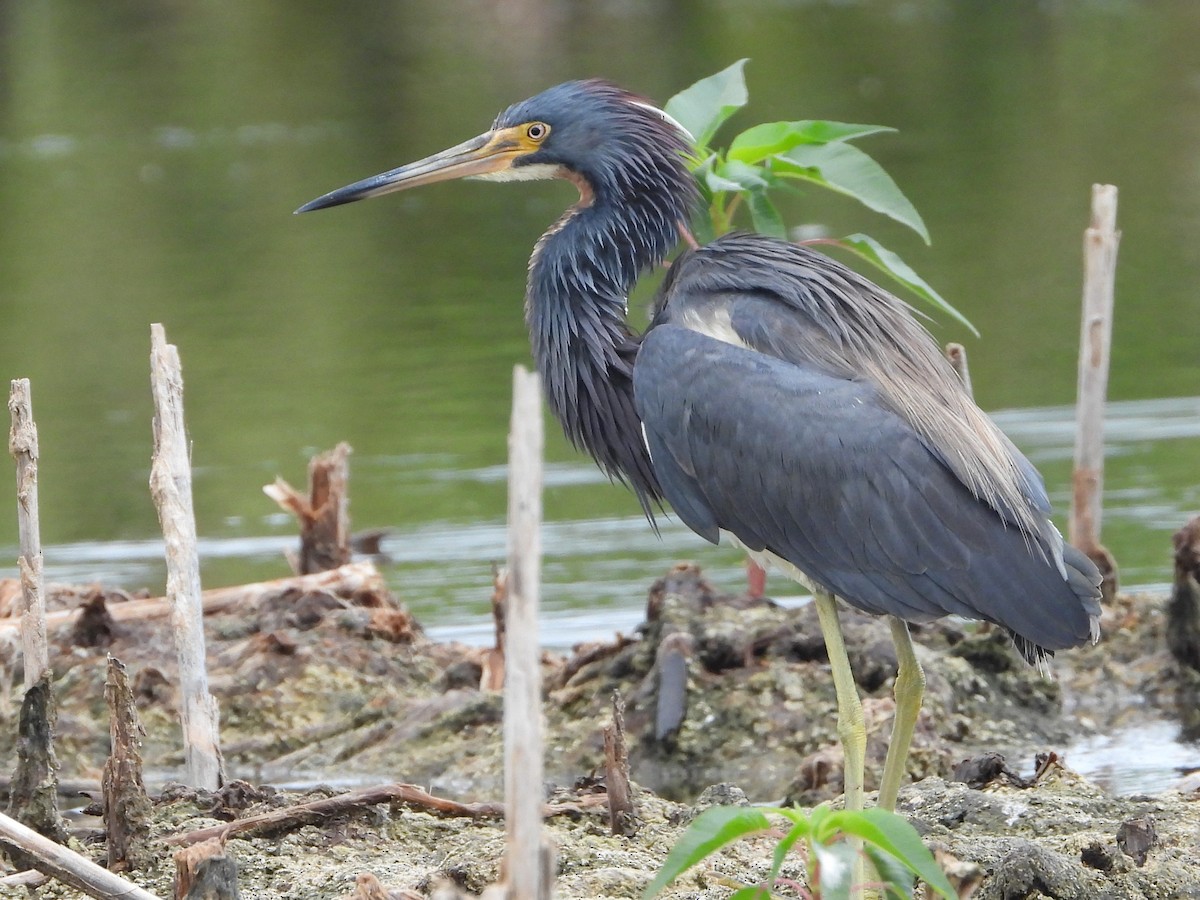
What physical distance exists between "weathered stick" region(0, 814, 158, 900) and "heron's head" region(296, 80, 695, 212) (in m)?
2.29

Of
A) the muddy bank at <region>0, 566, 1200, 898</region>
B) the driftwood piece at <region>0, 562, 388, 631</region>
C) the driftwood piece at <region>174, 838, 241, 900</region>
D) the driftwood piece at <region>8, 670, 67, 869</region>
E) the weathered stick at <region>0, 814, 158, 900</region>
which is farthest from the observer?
the driftwood piece at <region>0, 562, 388, 631</region>

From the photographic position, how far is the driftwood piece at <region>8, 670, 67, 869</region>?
4555mm

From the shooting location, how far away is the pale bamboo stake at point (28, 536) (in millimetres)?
4691

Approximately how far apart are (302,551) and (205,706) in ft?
8.71

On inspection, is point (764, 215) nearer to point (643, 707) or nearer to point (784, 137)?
point (784, 137)

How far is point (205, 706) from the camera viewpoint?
504cm

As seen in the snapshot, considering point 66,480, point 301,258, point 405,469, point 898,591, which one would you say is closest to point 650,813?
point 898,591

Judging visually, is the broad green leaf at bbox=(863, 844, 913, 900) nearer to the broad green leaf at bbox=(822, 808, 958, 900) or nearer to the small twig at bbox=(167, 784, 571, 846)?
the broad green leaf at bbox=(822, 808, 958, 900)

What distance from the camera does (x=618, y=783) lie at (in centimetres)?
475

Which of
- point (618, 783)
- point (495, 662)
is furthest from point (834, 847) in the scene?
point (495, 662)

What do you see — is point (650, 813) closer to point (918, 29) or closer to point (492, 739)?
A: point (492, 739)

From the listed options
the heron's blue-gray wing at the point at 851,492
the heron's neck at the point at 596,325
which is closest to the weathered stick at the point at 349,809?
the heron's blue-gray wing at the point at 851,492

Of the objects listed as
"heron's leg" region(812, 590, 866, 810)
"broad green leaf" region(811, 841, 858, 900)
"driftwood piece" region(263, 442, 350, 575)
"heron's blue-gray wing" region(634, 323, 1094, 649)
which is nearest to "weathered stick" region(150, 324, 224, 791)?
"heron's blue-gray wing" region(634, 323, 1094, 649)

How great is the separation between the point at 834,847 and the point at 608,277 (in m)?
2.52
